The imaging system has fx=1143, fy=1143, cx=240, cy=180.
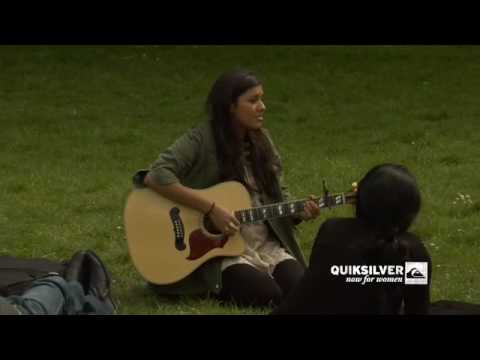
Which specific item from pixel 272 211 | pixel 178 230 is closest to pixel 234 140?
pixel 272 211

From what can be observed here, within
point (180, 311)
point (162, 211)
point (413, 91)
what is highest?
point (413, 91)

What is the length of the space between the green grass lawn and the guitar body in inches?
7.8

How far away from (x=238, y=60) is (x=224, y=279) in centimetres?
781

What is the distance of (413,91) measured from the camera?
12492mm

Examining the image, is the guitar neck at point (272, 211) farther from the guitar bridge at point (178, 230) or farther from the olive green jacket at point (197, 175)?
the guitar bridge at point (178, 230)

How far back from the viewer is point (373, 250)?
4.63 m

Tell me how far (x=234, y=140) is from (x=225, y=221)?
463 millimetres

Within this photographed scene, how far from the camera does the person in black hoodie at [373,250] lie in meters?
4.61

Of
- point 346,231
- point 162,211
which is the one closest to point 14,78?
point 162,211

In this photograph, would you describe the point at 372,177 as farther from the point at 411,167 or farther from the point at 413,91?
the point at 413,91

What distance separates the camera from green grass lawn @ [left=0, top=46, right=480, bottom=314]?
7.68 m

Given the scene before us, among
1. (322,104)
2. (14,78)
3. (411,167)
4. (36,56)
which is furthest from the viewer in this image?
(36,56)

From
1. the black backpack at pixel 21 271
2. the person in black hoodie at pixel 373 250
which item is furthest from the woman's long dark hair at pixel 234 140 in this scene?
the person in black hoodie at pixel 373 250

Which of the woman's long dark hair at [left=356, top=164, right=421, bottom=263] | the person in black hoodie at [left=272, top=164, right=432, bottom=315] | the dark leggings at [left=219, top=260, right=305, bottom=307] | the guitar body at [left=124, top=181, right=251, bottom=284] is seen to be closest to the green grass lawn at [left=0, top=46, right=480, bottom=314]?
the dark leggings at [left=219, top=260, right=305, bottom=307]
